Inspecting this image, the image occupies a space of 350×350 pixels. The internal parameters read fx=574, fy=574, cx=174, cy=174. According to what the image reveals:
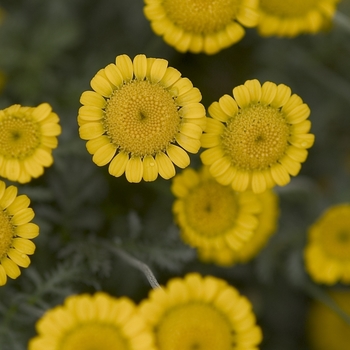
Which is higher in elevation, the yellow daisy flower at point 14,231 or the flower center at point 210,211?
the flower center at point 210,211

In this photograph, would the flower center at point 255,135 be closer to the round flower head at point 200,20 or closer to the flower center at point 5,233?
the round flower head at point 200,20

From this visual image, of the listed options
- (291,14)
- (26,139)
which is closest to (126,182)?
(26,139)

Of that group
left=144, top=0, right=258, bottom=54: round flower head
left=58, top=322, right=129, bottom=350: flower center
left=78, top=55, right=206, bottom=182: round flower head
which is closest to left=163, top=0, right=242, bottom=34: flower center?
left=144, top=0, right=258, bottom=54: round flower head

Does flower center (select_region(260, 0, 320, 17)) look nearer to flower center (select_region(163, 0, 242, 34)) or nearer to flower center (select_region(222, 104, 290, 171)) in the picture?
flower center (select_region(163, 0, 242, 34))

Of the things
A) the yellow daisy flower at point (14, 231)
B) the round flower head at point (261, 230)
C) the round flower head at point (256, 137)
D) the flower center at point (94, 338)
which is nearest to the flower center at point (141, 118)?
the round flower head at point (256, 137)

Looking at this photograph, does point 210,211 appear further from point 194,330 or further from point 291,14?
point 291,14
